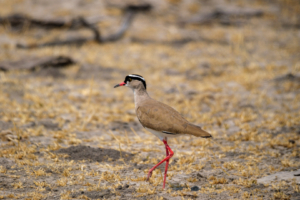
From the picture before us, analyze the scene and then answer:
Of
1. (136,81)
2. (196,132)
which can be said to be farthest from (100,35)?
(196,132)

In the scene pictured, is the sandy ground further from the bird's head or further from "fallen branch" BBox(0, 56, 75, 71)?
the bird's head

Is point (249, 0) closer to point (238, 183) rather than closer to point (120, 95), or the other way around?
point (120, 95)

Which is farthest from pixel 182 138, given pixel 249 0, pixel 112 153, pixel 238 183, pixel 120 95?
pixel 249 0

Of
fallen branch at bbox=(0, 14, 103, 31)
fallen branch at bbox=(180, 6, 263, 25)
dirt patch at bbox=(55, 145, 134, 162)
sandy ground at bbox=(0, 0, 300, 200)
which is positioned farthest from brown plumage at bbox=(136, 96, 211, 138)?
fallen branch at bbox=(180, 6, 263, 25)

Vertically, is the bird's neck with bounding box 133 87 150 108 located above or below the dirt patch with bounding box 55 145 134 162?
above

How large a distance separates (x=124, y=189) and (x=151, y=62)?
7564mm

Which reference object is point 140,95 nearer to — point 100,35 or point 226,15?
point 100,35

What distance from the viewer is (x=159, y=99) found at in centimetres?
873

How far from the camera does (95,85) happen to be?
9.53m

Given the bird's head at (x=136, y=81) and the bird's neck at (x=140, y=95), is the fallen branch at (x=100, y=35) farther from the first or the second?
the bird's neck at (x=140, y=95)

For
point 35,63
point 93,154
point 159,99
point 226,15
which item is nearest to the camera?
point 93,154

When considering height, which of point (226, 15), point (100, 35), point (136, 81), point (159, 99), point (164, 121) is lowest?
point (164, 121)

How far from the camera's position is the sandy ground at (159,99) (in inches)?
180

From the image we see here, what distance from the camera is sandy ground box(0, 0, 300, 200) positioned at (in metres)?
4.58
